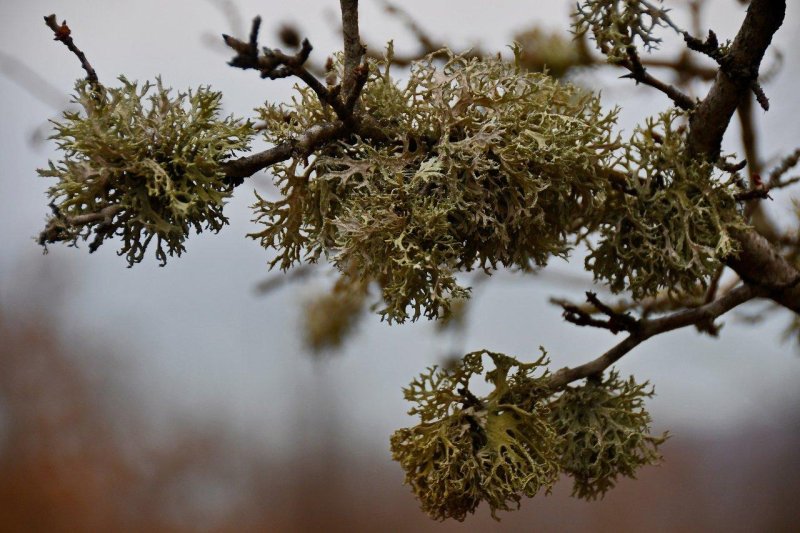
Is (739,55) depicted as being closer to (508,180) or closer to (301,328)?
(508,180)

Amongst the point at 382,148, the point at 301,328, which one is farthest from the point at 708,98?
the point at 301,328

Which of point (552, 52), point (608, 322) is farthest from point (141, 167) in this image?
point (552, 52)

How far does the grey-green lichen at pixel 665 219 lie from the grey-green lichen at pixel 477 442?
112mm

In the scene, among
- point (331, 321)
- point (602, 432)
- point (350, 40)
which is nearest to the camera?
point (350, 40)

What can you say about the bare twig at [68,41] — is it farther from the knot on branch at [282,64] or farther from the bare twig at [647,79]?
the bare twig at [647,79]

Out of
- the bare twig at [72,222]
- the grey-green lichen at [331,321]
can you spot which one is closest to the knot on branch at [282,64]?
the bare twig at [72,222]

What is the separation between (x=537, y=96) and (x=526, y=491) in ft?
0.93

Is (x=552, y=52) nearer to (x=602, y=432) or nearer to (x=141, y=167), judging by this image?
(x=602, y=432)

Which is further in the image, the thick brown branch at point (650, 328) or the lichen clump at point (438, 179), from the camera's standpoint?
the thick brown branch at point (650, 328)

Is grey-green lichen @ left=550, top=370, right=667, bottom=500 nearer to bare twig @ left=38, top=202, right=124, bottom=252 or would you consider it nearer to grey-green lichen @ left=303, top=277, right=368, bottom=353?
bare twig @ left=38, top=202, right=124, bottom=252

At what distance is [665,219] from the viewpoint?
2.11 feet

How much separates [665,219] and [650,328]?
0.11 meters

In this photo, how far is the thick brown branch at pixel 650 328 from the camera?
66cm

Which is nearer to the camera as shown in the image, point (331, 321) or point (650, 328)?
point (650, 328)
